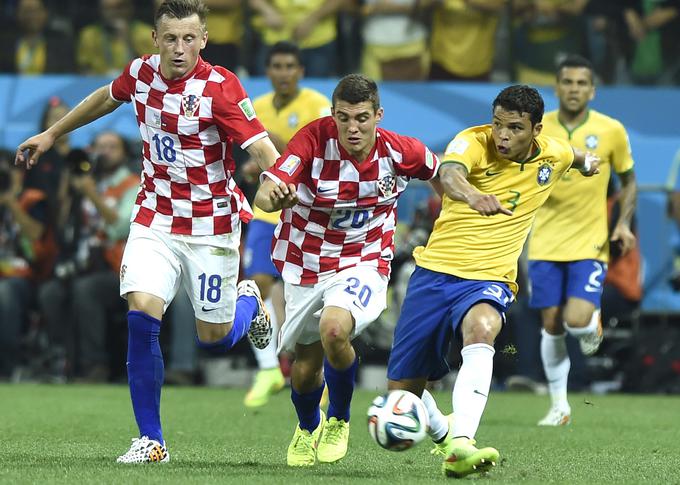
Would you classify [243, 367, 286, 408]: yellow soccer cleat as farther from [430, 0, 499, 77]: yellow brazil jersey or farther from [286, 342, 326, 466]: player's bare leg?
[430, 0, 499, 77]: yellow brazil jersey

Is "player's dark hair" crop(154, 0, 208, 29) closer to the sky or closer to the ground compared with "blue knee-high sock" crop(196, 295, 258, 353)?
closer to the sky

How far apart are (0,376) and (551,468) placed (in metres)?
8.60

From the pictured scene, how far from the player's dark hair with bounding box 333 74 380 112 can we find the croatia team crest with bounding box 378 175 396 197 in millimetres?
Answer: 382

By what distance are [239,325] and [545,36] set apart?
7.74 meters

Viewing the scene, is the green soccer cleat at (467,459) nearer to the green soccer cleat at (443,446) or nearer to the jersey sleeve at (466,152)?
the green soccer cleat at (443,446)

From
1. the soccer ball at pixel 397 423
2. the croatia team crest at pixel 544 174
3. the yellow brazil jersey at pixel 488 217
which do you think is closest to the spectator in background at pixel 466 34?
the yellow brazil jersey at pixel 488 217

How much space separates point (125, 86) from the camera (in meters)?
7.45

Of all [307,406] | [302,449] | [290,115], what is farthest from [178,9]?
[290,115]


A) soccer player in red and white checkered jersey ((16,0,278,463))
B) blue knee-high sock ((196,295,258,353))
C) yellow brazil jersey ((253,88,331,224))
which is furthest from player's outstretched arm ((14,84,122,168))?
A: yellow brazil jersey ((253,88,331,224))

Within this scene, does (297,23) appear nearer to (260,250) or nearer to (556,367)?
(260,250)

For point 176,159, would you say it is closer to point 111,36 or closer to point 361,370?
point 361,370

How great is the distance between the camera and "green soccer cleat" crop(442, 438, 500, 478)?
254 inches

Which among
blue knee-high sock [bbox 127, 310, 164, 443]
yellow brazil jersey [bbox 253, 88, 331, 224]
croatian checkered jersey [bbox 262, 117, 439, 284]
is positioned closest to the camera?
blue knee-high sock [bbox 127, 310, 164, 443]

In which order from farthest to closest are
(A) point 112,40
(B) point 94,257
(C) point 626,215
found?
(A) point 112,40 < (B) point 94,257 < (C) point 626,215
